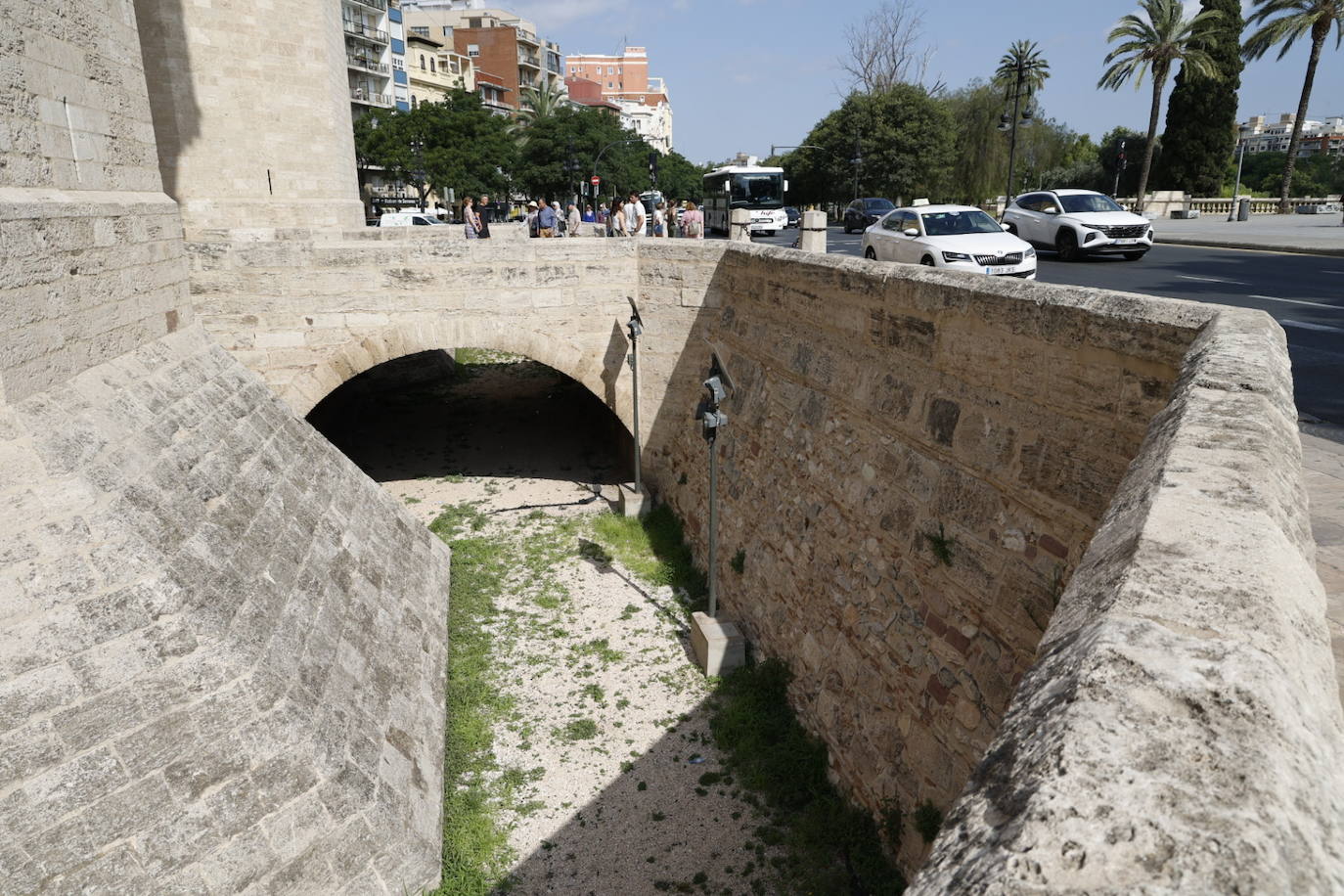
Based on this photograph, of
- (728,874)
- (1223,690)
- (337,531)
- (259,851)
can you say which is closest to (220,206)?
(337,531)

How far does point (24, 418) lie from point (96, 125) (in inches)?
109

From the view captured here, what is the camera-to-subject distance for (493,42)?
74.2 meters

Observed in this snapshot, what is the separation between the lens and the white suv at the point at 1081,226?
1784 cm

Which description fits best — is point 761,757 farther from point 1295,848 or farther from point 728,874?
point 1295,848

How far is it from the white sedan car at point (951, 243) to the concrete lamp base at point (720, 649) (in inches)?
241

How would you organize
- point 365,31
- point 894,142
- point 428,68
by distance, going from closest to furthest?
1. point 894,142
2. point 365,31
3. point 428,68

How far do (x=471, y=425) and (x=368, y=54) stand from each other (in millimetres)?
49033

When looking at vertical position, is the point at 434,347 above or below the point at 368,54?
below

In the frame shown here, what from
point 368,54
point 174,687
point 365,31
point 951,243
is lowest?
point 174,687

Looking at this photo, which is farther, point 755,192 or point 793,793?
point 755,192

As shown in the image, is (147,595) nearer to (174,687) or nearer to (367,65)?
(174,687)

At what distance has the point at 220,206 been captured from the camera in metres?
12.8

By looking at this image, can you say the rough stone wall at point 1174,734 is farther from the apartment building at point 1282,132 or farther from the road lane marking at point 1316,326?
the apartment building at point 1282,132

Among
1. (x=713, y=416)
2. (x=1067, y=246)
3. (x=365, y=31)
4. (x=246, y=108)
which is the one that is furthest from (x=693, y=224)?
(x=365, y=31)
